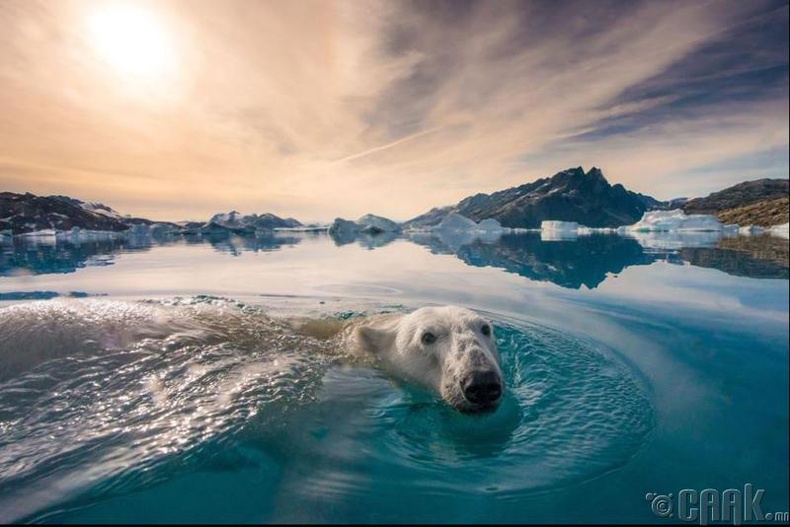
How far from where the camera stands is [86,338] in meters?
5.68

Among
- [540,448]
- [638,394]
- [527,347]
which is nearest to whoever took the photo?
[540,448]

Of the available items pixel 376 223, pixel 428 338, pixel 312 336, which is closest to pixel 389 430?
pixel 428 338

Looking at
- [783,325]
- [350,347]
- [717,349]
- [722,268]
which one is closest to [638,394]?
[783,325]

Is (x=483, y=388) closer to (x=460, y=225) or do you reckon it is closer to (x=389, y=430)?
(x=389, y=430)

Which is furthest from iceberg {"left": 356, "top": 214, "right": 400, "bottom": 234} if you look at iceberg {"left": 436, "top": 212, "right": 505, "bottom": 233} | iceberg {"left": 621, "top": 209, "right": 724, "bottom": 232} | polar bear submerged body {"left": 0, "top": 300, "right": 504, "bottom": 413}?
polar bear submerged body {"left": 0, "top": 300, "right": 504, "bottom": 413}

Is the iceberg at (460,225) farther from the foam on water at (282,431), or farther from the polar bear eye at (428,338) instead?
the polar bear eye at (428,338)

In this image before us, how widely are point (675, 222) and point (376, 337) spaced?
200 feet

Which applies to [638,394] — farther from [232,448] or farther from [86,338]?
[86,338]

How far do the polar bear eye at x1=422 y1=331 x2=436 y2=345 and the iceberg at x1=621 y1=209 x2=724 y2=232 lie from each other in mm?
52383

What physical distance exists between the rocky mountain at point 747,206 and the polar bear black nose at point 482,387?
4013 mm

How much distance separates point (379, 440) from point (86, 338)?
4.50m

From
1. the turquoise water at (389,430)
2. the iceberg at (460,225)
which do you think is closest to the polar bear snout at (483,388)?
the turquoise water at (389,430)

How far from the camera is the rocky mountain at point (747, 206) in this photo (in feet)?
27.7

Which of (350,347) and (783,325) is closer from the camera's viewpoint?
(783,325)
